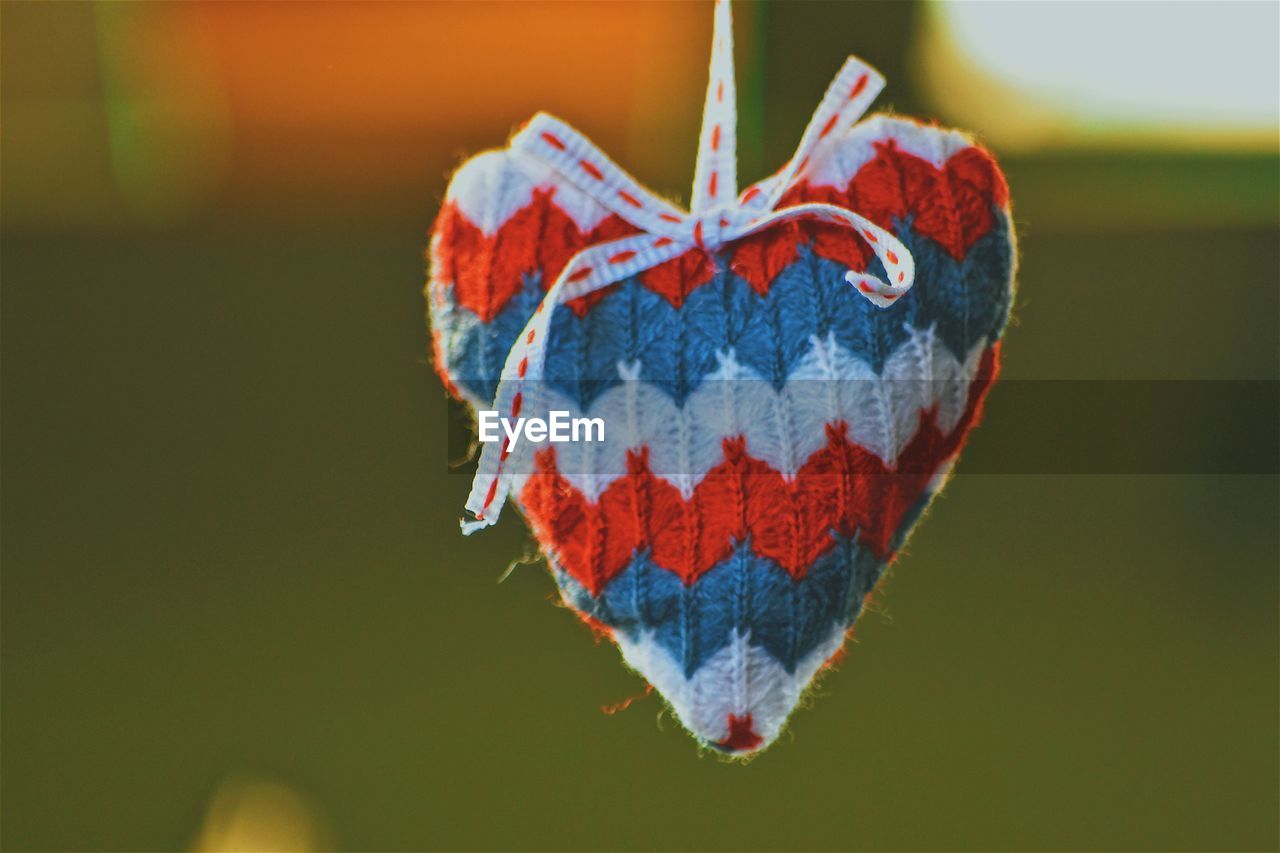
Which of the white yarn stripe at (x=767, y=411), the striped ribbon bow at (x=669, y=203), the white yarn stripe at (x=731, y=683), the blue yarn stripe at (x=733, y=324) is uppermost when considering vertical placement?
the striped ribbon bow at (x=669, y=203)

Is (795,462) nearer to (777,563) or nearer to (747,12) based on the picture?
(777,563)

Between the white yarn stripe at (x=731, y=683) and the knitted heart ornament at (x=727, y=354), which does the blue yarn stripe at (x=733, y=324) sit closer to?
→ the knitted heart ornament at (x=727, y=354)

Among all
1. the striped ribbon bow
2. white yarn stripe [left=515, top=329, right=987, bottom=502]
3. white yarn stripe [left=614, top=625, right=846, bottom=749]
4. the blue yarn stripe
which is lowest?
white yarn stripe [left=614, top=625, right=846, bottom=749]

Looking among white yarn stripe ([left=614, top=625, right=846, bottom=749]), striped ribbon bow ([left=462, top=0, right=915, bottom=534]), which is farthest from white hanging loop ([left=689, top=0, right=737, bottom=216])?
white yarn stripe ([left=614, top=625, right=846, bottom=749])

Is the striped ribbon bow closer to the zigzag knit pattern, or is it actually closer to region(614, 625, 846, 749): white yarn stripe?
the zigzag knit pattern

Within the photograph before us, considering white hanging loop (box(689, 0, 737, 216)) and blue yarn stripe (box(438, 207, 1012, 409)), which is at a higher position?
white hanging loop (box(689, 0, 737, 216))

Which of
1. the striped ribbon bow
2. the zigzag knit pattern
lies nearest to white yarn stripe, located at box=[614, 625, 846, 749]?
the zigzag knit pattern

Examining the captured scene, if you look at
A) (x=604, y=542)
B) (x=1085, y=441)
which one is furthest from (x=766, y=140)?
(x=604, y=542)

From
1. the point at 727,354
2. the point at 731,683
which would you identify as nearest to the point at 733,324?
the point at 727,354

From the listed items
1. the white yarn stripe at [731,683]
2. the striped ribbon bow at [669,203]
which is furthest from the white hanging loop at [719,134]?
the white yarn stripe at [731,683]
